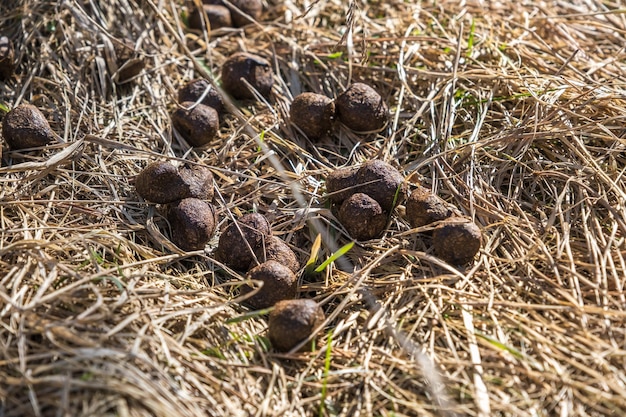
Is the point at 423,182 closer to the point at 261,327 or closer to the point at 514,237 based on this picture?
the point at 514,237

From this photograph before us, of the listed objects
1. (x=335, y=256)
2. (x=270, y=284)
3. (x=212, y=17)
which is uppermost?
(x=212, y=17)

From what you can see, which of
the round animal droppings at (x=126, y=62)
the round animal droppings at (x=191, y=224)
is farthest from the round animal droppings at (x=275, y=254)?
the round animal droppings at (x=126, y=62)

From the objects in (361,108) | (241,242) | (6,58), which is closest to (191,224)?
(241,242)

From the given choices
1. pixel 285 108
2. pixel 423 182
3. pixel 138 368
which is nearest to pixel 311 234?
pixel 423 182

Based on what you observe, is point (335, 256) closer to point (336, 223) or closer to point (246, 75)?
point (336, 223)

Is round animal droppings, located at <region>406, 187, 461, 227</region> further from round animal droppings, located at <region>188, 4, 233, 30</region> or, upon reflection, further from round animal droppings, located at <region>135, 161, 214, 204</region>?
round animal droppings, located at <region>188, 4, 233, 30</region>

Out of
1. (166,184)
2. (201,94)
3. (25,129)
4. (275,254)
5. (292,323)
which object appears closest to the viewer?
(292,323)
